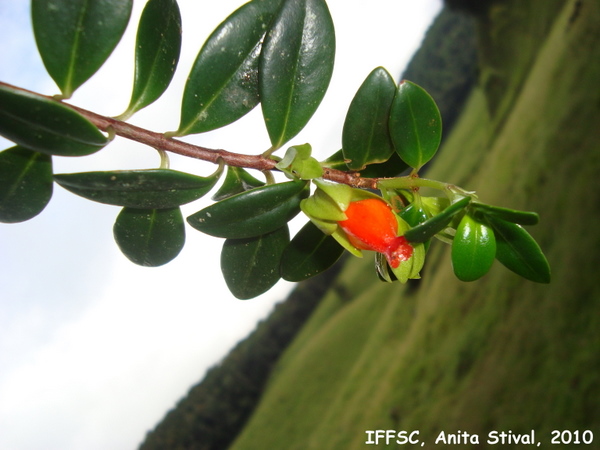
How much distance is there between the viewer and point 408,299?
1102 cm

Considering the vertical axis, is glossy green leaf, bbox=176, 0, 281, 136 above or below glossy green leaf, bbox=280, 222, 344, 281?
above

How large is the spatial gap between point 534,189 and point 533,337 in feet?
9.60

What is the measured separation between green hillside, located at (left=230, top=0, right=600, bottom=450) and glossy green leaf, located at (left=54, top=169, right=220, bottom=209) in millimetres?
4755

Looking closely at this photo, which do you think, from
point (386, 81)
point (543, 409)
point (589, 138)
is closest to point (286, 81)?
point (386, 81)

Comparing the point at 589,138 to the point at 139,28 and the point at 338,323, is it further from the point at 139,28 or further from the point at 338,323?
the point at 338,323

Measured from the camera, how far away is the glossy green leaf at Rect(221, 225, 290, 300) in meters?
1.04

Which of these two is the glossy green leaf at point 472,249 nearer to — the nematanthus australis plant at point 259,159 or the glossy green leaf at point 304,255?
the nematanthus australis plant at point 259,159

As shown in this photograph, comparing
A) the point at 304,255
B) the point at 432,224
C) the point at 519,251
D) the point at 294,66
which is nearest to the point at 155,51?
the point at 294,66

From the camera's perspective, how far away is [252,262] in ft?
3.42

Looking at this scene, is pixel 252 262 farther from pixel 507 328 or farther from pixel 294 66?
pixel 507 328

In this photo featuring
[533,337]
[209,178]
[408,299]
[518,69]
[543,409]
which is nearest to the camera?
[209,178]

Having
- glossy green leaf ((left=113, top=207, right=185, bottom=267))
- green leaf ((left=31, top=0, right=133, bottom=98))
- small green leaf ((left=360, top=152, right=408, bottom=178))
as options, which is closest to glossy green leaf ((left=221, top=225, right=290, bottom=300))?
glossy green leaf ((left=113, top=207, right=185, bottom=267))

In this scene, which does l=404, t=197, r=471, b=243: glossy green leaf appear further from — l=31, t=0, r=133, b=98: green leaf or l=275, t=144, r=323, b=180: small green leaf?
l=31, t=0, r=133, b=98: green leaf

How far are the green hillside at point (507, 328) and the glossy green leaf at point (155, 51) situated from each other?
4.81 metres
